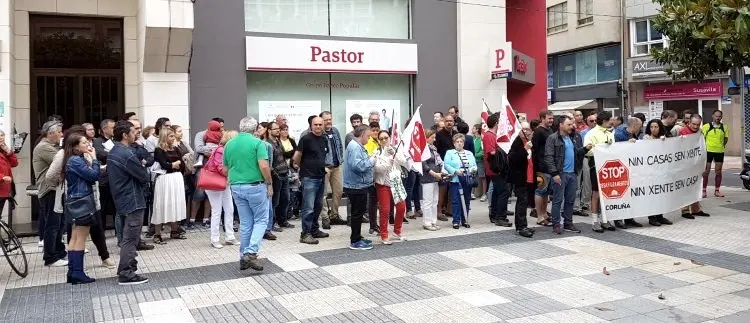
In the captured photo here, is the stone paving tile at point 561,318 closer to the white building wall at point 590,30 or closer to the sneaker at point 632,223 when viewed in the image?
the sneaker at point 632,223

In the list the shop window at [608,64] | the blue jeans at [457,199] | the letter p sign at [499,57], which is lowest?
the blue jeans at [457,199]

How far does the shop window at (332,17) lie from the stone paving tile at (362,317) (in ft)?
27.8

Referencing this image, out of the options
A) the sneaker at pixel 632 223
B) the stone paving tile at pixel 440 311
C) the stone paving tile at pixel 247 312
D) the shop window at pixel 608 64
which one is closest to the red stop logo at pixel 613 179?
the sneaker at pixel 632 223

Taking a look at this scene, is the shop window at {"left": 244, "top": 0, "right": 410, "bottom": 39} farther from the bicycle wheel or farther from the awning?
the awning

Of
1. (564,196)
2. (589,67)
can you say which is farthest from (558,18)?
(564,196)

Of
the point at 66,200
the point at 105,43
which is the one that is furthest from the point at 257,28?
the point at 66,200

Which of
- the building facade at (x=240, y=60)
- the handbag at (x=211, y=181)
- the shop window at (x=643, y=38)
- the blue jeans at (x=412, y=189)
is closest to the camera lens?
the handbag at (x=211, y=181)

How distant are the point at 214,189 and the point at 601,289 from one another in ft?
17.3

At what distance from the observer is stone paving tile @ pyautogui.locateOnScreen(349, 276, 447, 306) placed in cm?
641

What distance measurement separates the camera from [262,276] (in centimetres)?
738

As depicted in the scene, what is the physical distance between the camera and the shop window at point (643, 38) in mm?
32838

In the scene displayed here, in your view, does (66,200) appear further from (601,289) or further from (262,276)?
(601,289)

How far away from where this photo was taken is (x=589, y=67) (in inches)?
1474

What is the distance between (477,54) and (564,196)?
19.9ft
